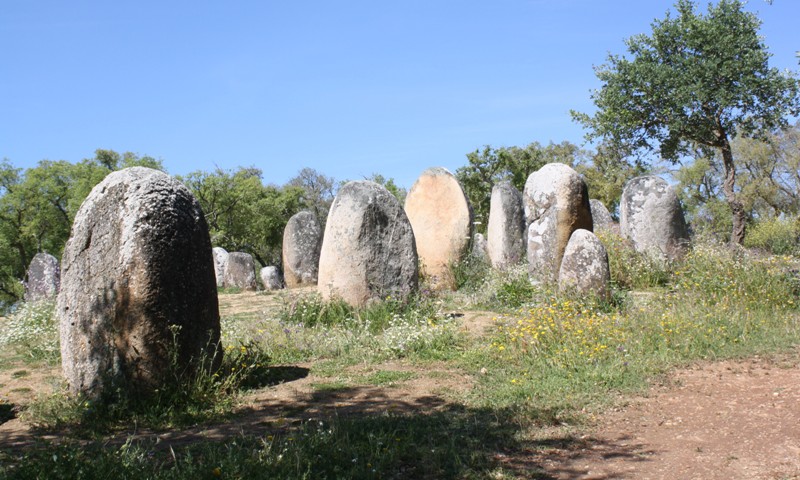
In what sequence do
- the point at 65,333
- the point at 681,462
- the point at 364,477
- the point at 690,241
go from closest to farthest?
1. the point at 364,477
2. the point at 681,462
3. the point at 65,333
4. the point at 690,241

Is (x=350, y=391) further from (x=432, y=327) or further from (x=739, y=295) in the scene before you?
(x=739, y=295)

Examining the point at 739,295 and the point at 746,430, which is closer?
the point at 746,430

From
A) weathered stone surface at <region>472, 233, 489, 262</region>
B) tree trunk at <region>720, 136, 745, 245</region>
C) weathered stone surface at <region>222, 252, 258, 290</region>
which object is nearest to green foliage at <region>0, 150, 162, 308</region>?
weathered stone surface at <region>222, 252, 258, 290</region>

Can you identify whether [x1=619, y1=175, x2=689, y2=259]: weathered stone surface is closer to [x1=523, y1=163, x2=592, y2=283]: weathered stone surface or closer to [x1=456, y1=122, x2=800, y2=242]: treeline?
[x1=523, y1=163, x2=592, y2=283]: weathered stone surface

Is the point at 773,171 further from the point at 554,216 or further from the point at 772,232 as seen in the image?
the point at 554,216

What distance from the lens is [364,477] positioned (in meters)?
4.31

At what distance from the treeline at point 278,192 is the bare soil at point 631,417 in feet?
84.7

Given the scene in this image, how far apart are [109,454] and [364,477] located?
164 centimetres

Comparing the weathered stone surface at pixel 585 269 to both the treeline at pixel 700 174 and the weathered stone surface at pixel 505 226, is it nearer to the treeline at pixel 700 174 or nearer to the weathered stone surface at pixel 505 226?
the weathered stone surface at pixel 505 226

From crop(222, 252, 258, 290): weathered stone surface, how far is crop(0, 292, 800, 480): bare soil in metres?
15.0

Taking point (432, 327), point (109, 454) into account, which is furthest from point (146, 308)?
point (432, 327)

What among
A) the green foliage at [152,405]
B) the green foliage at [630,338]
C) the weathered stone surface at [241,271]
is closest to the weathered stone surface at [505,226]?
the green foliage at [630,338]

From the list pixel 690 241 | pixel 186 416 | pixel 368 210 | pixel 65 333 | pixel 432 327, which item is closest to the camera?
pixel 186 416

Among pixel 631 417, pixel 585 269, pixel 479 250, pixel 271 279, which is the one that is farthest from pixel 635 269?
pixel 271 279
